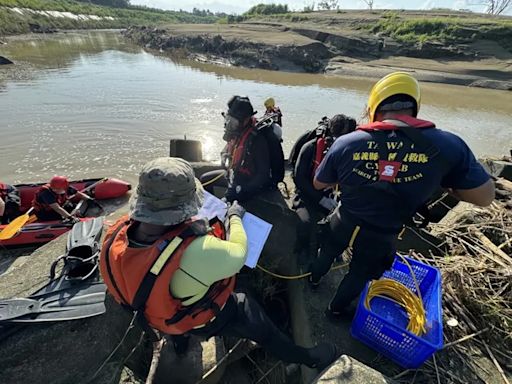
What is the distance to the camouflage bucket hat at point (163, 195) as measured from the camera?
61.7 inches

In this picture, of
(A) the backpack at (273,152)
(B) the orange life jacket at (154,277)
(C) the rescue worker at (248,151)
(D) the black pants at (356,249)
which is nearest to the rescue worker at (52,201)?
(C) the rescue worker at (248,151)

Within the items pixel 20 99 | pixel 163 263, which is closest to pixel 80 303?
pixel 163 263

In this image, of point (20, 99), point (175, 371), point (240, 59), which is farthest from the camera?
point (240, 59)

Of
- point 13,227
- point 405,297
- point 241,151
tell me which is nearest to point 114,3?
point 13,227

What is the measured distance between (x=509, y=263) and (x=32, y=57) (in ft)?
95.8

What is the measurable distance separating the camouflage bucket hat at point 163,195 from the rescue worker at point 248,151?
2.08 metres

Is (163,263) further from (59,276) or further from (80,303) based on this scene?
(59,276)

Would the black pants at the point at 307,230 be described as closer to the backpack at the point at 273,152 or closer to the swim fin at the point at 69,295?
the backpack at the point at 273,152

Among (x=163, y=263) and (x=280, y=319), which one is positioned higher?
(x=163, y=263)

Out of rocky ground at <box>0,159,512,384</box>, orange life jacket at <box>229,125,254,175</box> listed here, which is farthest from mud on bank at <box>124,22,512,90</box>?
rocky ground at <box>0,159,512,384</box>

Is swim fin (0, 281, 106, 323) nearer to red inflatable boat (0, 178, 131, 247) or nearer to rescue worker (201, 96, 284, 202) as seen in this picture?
rescue worker (201, 96, 284, 202)

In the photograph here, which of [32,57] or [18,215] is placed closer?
[18,215]

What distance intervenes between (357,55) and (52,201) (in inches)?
1115

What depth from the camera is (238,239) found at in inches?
78.9
